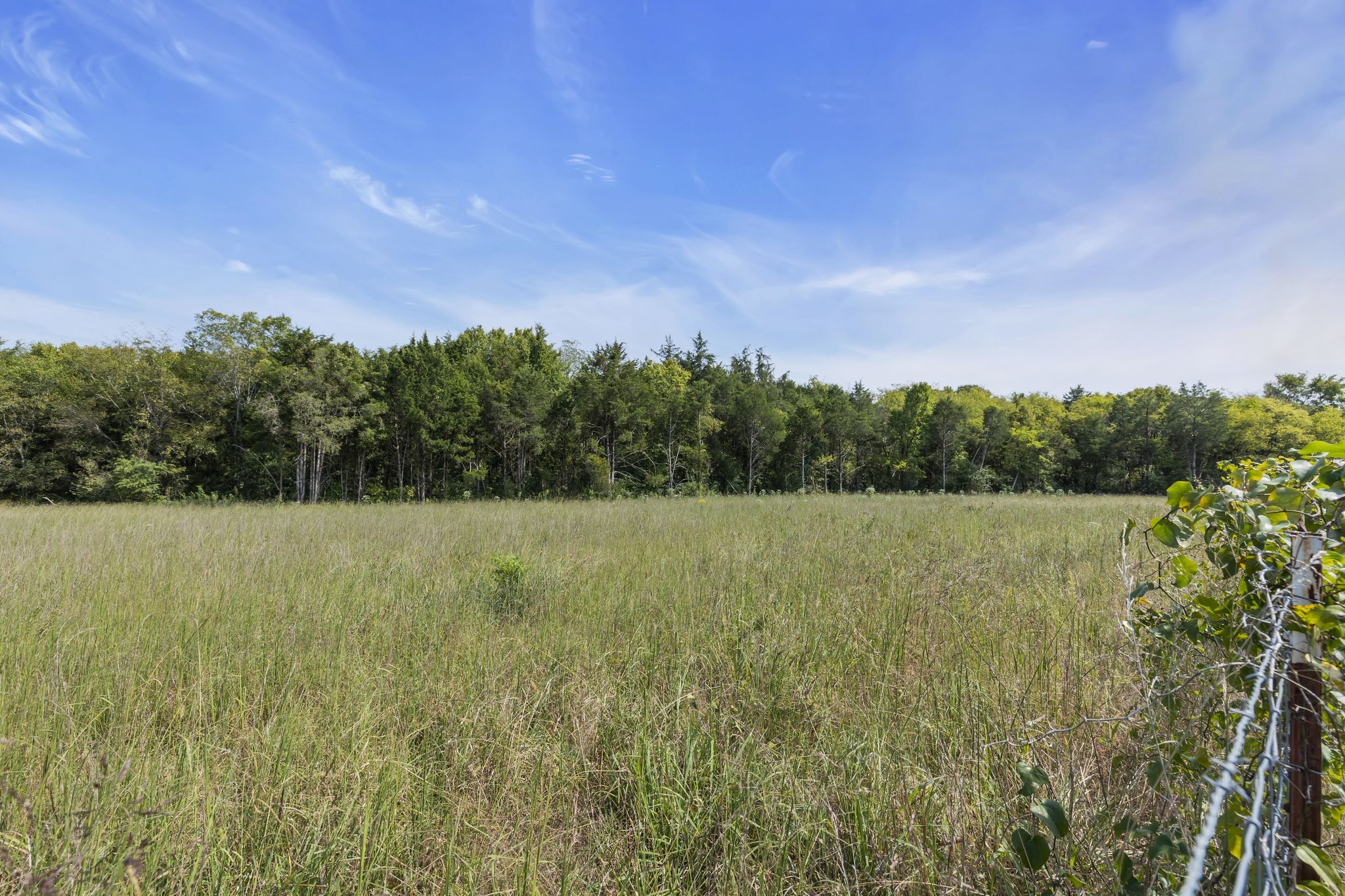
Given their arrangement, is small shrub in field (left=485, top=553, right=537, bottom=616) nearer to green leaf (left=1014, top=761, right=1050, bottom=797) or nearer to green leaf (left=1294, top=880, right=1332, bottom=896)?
green leaf (left=1014, top=761, right=1050, bottom=797)

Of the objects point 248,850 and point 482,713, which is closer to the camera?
point 248,850

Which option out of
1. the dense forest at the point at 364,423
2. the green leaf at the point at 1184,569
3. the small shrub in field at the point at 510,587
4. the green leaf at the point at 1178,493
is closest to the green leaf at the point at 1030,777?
the green leaf at the point at 1184,569

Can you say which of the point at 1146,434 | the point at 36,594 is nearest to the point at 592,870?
the point at 36,594

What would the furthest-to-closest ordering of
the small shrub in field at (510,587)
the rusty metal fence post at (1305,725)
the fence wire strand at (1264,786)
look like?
the small shrub in field at (510,587), the rusty metal fence post at (1305,725), the fence wire strand at (1264,786)

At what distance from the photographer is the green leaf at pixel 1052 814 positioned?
110 centimetres

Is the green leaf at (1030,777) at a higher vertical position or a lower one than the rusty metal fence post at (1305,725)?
lower

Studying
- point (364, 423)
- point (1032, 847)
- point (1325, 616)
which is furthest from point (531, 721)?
point (364, 423)

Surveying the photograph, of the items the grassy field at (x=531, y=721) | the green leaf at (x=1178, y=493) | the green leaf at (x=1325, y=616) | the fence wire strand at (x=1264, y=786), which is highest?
the green leaf at (x=1178, y=493)

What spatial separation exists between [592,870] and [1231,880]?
5.97ft

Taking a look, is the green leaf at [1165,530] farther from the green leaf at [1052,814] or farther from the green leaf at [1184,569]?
the green leaf at [1052,814]

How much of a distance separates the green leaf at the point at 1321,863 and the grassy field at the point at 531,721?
1017 mm

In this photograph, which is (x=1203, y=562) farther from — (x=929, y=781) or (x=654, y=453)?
(x=654, y=453)

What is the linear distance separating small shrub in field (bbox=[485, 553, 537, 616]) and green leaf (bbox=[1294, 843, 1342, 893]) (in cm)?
410

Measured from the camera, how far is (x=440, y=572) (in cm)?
539
